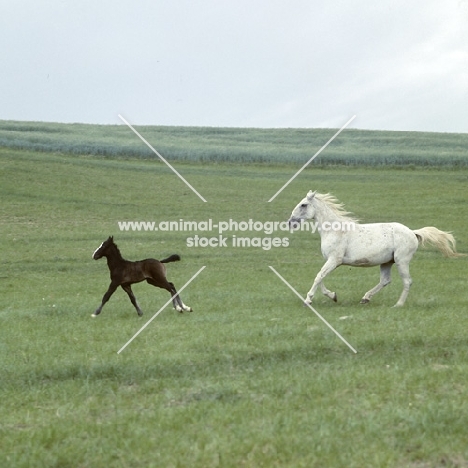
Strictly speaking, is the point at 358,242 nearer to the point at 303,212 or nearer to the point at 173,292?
the point at 303,212

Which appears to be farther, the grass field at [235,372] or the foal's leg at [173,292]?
the foal's leg at [173,292]

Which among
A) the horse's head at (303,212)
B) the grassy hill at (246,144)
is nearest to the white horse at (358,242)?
the horse's head at (303,212)

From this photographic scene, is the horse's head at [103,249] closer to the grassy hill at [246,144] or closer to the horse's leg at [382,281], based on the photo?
the horse's leg at [382,281]

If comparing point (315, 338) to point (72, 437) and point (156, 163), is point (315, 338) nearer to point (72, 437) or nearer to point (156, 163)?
point (72, 437)

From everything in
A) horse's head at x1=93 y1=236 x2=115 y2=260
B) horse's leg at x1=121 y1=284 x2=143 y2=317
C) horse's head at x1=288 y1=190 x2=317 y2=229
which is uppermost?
horse's head at x1=288 y1=190 x2=317 y2=229

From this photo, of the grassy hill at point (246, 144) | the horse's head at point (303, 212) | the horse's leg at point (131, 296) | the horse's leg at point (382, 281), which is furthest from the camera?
the grassy hill at point (246, 144)

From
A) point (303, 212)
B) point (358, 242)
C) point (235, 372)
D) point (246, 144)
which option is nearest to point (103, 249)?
point (303, 212)

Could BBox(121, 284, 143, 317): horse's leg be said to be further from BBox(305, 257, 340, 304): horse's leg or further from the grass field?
BBox(305, 257, 340, 304): horse's leg

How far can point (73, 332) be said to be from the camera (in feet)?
43.2

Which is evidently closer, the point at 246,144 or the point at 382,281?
the point at 382,281

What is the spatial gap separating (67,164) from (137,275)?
3559 cm

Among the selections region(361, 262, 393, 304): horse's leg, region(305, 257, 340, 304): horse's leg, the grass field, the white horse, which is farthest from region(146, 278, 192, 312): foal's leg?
region(361, 262, 393, 304): horse's leg

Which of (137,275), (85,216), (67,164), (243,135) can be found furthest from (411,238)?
(243,135)

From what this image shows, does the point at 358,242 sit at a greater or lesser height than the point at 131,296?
greater
